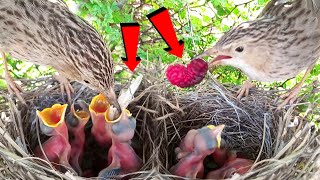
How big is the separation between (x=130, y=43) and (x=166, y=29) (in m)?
0.19

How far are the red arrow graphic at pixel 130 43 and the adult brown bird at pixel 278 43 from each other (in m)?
0.27

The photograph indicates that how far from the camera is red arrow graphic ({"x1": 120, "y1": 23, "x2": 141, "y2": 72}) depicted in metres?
1.85

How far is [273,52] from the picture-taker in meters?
1.82

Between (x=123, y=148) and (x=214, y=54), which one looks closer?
(x=123, y=148)

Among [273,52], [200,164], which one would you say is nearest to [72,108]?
[200,164]

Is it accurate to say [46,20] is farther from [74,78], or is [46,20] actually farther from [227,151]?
[227,151]

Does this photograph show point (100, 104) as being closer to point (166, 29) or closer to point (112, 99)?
point (112, 99)

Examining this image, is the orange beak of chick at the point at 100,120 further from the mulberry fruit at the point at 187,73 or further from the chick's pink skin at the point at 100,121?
the mulberry fruit at the point at 187,73

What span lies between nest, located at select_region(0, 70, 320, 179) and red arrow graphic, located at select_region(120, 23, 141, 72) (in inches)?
3.6

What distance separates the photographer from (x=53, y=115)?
1667mm

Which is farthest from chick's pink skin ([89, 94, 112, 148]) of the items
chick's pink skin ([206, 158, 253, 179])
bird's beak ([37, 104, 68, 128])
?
chick's pink skin ([206, 158, 253, 179])

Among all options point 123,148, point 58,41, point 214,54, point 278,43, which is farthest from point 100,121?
point 278,43

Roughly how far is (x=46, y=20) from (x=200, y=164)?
2.30 ft

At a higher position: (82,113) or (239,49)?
(239,49)
